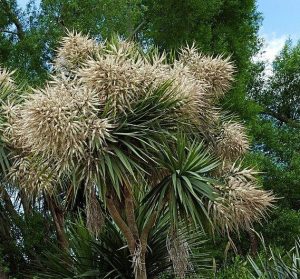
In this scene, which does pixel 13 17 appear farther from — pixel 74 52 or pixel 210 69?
pixel 210 69

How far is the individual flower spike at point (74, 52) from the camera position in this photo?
388 inches

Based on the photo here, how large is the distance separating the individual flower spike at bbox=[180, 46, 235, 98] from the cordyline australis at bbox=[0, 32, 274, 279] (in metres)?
0.58

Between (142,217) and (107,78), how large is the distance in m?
2.35

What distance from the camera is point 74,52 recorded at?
9.88 meters

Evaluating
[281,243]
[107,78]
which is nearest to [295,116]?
[281,243]

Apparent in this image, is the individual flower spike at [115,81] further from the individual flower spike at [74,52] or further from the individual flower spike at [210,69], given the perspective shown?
the individual flower spike at [210,69]

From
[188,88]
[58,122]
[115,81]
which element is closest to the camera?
[58,122]

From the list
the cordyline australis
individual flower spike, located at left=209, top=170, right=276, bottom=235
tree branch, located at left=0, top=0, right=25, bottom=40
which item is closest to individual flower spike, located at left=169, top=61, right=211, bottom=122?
the cordyline australis

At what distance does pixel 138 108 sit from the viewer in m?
8.51

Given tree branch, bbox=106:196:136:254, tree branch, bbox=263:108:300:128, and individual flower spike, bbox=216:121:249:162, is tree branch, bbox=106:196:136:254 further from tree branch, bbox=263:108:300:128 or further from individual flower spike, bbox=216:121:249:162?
tree branch, bbox=263:108:300:128

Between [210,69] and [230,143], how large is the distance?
116 centimetres

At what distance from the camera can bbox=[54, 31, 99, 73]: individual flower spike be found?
9.87 m

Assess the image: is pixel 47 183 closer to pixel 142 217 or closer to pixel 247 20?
pixel 142 217

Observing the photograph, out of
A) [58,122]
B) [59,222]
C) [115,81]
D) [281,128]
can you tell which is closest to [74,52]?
[115,81]
